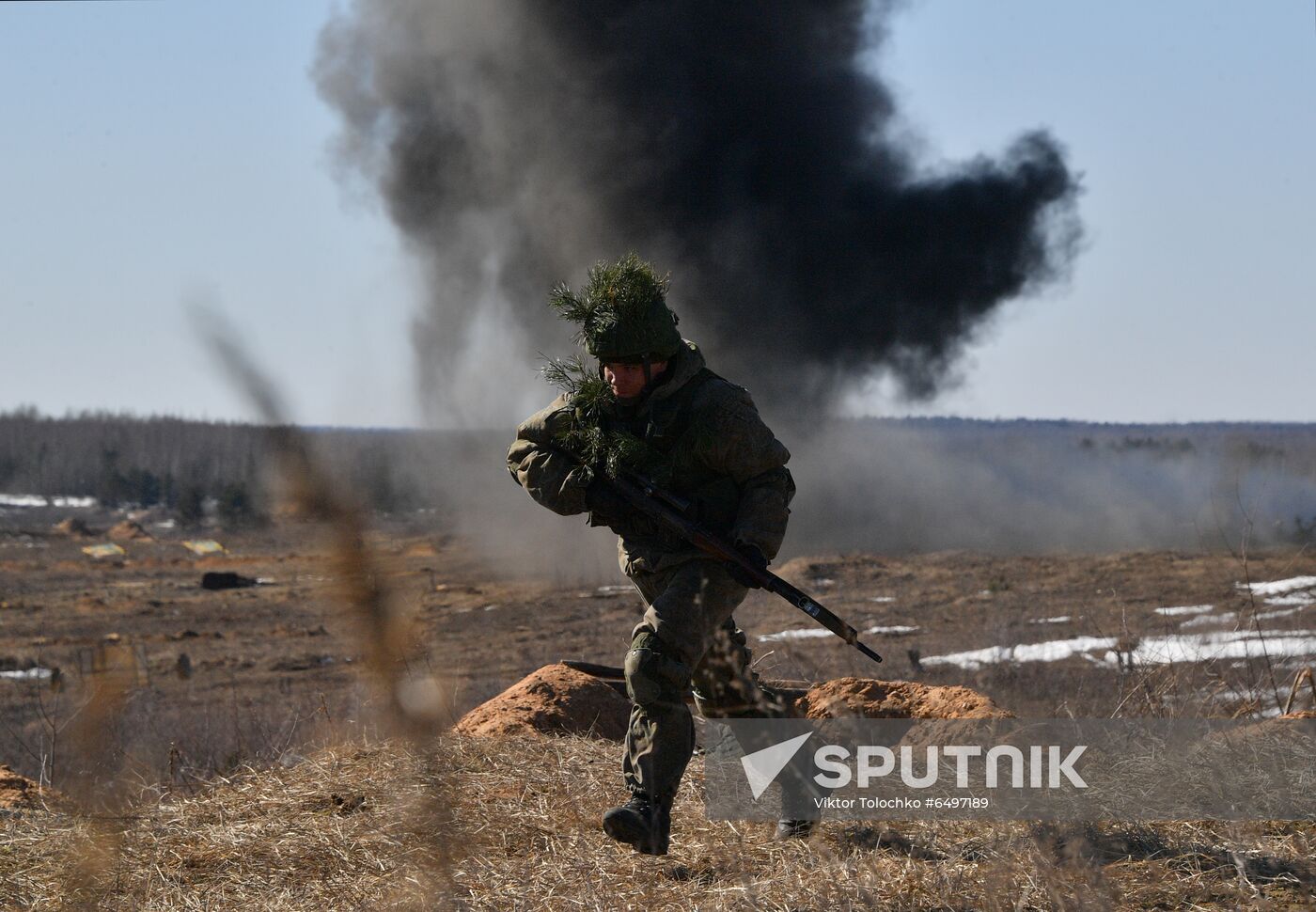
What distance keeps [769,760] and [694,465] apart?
100 centimetres

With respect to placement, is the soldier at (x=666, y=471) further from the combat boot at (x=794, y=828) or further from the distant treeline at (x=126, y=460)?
the distant treeline at (x=126, y=460)

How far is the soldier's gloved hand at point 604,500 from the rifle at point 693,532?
0.01 meters

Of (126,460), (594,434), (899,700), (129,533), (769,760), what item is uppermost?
(126,460)

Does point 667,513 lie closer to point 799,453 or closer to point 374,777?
point 374,777

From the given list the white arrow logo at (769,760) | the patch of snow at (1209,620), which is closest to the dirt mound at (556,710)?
the white arrow logo at (769,760)

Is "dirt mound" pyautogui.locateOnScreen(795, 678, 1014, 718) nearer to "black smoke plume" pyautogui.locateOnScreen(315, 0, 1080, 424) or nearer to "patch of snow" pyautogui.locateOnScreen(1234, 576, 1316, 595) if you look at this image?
"patch of snow" pyautogui.locateOnScreen(1234, 576, 1316, 595)

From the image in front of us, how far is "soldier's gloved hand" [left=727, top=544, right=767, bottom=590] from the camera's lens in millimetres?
3889

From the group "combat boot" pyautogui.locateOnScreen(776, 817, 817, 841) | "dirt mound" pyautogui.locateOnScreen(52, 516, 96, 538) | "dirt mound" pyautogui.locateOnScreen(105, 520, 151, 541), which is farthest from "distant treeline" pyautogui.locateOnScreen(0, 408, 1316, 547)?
"combat boot" pyautogui.locateOnScreen(776, 817, 817, 841)

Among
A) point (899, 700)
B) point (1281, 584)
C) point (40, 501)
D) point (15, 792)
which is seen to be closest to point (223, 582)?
point (1281, 584)

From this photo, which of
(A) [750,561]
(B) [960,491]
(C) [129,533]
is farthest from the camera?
(C) [129,533]

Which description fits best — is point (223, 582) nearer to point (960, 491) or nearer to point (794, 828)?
point (960, 491)

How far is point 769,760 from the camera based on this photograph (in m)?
4.25

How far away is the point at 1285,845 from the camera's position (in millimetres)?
3688

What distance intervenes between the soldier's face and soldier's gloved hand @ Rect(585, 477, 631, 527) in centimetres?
29
